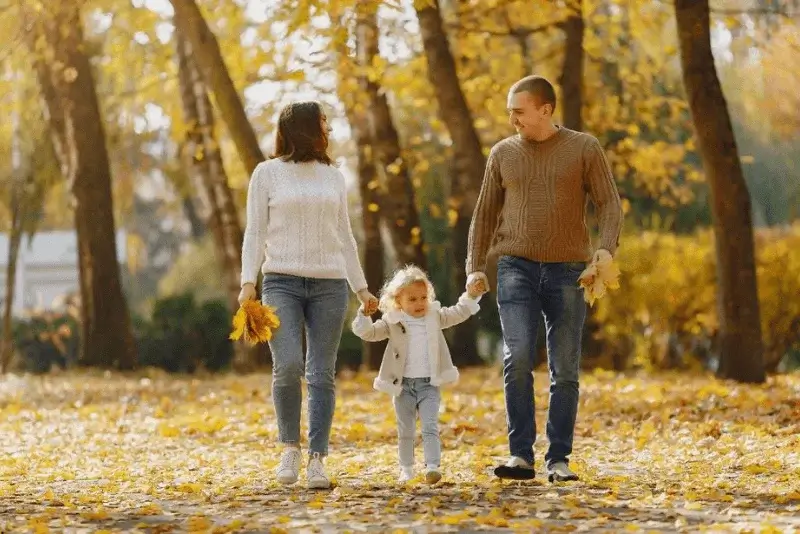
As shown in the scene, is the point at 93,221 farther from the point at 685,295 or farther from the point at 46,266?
the point at 46,266

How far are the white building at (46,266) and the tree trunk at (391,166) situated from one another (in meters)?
48.3

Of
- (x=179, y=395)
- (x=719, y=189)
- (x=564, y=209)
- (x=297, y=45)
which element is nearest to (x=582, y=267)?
(x=564, y=209)

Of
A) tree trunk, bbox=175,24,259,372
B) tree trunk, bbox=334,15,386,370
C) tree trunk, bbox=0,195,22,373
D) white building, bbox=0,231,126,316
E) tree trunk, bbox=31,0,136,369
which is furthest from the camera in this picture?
white building, bbox=0,231,126,316

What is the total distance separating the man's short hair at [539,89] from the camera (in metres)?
7.61

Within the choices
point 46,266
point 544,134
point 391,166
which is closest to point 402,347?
point 544,134

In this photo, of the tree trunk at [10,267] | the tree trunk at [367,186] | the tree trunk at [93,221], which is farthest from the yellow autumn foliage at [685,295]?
the tree trunk at [10,267]

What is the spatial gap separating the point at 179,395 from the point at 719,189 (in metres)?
6.23

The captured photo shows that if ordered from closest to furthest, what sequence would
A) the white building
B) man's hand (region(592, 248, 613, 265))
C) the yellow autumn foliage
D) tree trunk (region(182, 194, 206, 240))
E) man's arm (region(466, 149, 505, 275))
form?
man's hand (region(592, 248, 613, 265))
man's arm (region(466, 149, 505, 275))
the yellow autumn foliage
tree trunk (region(182, 194, 206, 240))
the white building

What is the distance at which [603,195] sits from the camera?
24.9ft

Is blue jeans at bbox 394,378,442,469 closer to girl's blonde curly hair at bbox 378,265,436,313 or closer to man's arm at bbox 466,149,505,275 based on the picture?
girl's blonde curly hair at bbox 378,265,436,313

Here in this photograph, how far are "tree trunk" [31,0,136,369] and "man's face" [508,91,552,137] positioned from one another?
14794 millimetres

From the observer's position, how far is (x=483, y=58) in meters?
19.8

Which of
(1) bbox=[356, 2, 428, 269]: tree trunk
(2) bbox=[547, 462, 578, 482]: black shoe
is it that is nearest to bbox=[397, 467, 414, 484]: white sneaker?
(2) bbox=[547, 462, 578, 482]: black shoe

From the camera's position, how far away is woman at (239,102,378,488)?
303 inches
